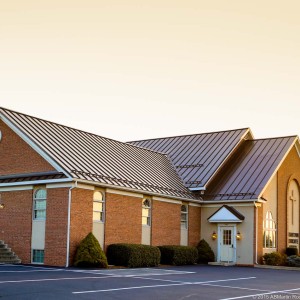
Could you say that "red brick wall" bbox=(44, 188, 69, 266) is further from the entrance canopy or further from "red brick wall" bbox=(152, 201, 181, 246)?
the entrance canopy

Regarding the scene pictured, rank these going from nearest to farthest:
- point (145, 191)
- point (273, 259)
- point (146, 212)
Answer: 1. point (145, 191)
2. point (146, 212)
3. point (273, 259)

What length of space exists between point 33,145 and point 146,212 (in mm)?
8488

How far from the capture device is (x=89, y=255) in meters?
28.9

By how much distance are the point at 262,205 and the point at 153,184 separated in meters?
8.16

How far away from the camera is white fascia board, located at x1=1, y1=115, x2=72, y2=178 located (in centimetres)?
2998

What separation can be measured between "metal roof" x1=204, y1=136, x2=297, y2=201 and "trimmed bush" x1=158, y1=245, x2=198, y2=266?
5167 millimetres

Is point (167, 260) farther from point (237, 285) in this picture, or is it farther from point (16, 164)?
point (237, 285)

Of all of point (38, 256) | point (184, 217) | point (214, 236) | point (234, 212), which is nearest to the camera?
point (38, 256)

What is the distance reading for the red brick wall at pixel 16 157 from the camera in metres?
31.1

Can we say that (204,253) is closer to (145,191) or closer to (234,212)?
(234,212)

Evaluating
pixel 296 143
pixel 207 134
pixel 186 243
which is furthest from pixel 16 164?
pixel 296 143

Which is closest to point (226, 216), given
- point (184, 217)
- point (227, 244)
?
point (227, 244)

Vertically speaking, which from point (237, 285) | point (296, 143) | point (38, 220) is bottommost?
point (237, 285)

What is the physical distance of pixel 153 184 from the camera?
119 ft
